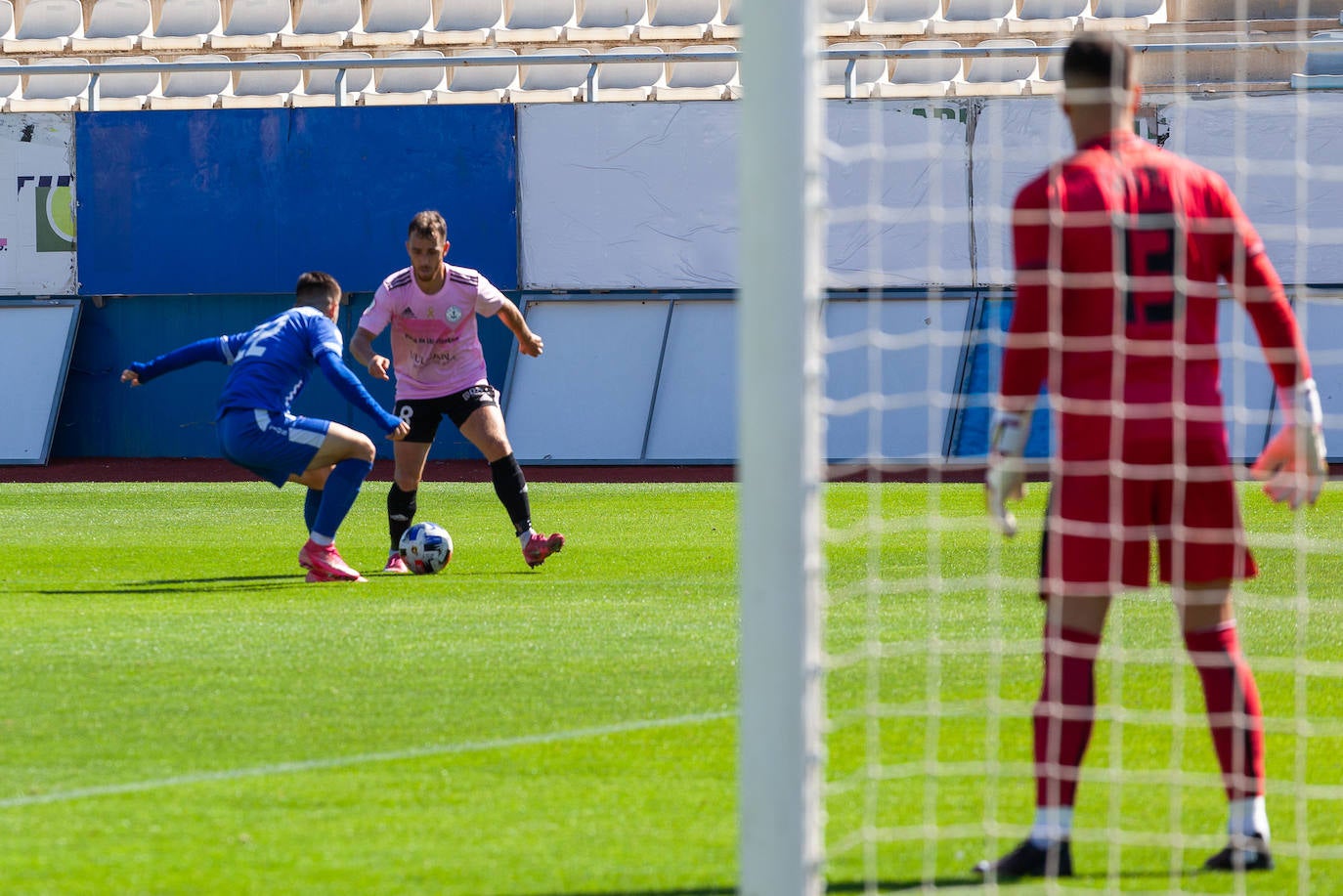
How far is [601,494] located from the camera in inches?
618

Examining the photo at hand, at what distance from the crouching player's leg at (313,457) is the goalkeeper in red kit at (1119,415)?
228 inches

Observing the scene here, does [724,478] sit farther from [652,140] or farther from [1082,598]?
[1082,598]

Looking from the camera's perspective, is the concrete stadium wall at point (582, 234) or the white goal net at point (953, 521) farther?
the concrete stadium wall at point (582, 234)

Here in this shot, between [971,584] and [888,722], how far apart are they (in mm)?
3452

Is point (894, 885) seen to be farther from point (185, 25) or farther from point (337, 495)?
point (185, 25)

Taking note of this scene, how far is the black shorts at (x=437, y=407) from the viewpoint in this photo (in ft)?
33.4

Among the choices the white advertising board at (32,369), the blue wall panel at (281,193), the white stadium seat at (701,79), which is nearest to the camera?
the blue wall panel at (281,193)

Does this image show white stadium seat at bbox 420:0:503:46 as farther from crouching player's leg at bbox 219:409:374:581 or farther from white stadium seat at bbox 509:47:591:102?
crouching player's leg at bbox 219:409:374:581

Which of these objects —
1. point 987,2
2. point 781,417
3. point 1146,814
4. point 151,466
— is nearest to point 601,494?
point 151,466

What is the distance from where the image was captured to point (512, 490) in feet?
33.2

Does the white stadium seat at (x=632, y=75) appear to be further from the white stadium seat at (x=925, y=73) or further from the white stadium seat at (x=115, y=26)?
the white stadium seat at (x=115, y=26)

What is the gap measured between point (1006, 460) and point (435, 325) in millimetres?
6416

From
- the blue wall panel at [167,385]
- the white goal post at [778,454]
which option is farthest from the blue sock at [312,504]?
the blue wall panel at [167,385]

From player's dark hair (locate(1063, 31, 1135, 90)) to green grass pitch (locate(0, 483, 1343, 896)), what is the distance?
101cm
